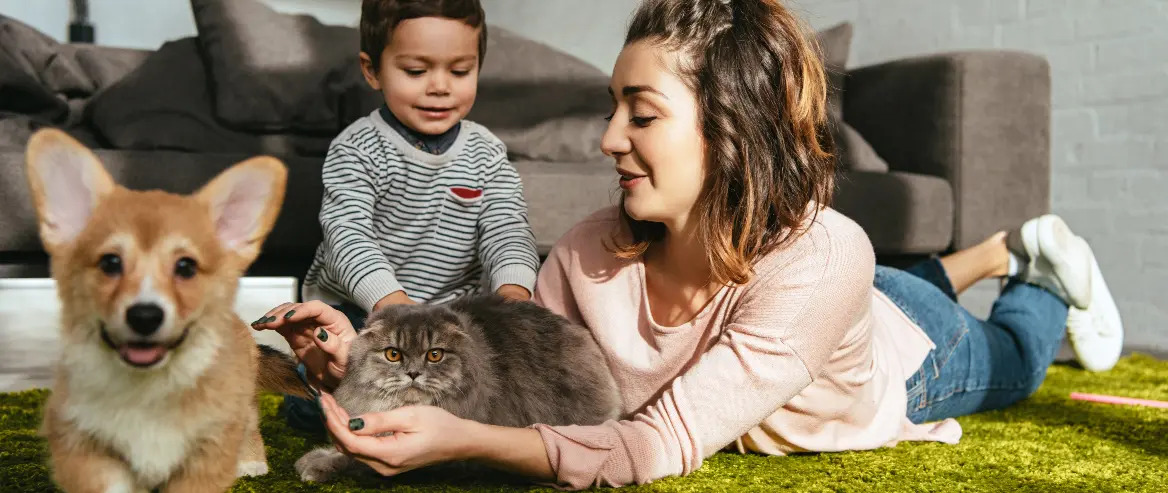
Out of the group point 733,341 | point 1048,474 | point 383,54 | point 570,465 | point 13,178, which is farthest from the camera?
point 13,178

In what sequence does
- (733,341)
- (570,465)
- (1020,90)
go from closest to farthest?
(570,465), (733,341), (1020,90)

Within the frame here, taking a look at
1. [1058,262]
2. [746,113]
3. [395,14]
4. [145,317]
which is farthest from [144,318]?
[1058,262]

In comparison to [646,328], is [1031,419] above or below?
below

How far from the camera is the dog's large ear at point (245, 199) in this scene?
1.85 ft

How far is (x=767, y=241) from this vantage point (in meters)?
1.27

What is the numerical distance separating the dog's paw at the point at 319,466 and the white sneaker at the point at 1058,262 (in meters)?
1.72

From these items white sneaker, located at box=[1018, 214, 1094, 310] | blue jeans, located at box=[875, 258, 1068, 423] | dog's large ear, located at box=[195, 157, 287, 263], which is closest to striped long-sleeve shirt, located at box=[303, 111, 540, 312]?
blue jeans, located at box=[875, 258, 1068, 423]

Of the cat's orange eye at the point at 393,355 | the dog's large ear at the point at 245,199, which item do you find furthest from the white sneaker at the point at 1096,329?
the dog's large ear at the point at 245,199

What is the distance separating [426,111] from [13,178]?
984mm

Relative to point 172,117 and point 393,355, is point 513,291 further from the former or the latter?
point 172,117

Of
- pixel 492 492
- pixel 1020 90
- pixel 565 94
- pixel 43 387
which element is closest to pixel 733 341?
pixel 492 492

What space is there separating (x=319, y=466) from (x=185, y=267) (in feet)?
1.98

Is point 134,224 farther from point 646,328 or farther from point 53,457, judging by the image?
point 646,328

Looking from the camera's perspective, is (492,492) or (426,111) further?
(426,111)
